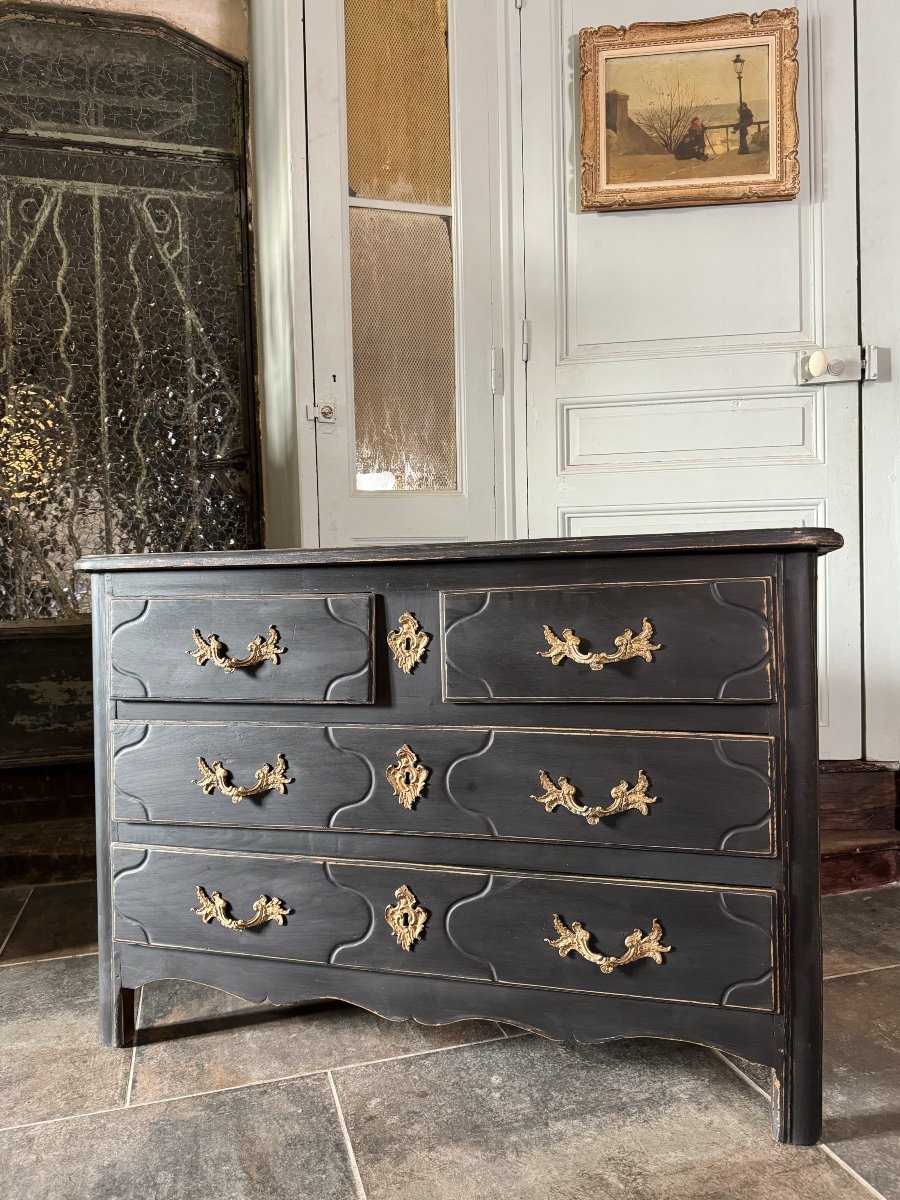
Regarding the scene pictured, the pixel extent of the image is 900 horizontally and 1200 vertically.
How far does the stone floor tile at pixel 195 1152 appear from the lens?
1172 mm

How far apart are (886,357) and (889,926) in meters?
1.40

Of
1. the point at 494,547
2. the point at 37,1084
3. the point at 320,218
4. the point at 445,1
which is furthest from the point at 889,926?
the point at 445,1

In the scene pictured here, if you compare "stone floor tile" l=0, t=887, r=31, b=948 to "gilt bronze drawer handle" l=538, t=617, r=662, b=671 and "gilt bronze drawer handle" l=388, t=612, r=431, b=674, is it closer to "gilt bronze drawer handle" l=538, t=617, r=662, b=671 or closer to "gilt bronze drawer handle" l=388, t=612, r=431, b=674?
"gilt bronze drawer handle" l=388, t=612, r=431, b=674

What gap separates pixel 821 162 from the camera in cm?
230

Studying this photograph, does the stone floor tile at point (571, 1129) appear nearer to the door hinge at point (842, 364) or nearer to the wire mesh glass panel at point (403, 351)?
the wire mesh glass panel at point (403, 351)

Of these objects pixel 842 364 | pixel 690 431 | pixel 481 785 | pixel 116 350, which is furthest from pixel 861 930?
pixel 116 350

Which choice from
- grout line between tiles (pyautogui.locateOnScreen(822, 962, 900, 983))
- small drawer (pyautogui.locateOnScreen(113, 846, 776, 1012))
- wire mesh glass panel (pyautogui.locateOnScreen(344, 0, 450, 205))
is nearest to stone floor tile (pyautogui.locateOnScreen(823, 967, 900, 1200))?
grout line between tiles (pyautogui.locateOnScreen(822, 962, 900, 983))

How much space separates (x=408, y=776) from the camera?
1387 mm

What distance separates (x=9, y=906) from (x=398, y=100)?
230 cm

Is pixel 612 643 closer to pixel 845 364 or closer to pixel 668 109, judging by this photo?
pixel 845 364

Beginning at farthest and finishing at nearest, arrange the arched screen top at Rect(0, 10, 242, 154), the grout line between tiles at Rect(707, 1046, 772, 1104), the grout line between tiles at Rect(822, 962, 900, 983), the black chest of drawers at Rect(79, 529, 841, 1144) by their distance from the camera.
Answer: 1. the arched screen top at Rect(0, 10, 242, 154)
2. the grout line between tiles at Rect(822, 962, 900, 983)
3. the grout line between tiles at Rect(707, 1046, 772, 1104)
4. the black chest of drawers at Rect(79, 529, 841, 1144)

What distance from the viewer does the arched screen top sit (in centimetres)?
250

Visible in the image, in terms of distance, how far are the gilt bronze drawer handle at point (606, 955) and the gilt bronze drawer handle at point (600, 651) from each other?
1.25 feet

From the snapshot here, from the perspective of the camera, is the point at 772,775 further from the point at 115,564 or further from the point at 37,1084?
the point at 37,1084
